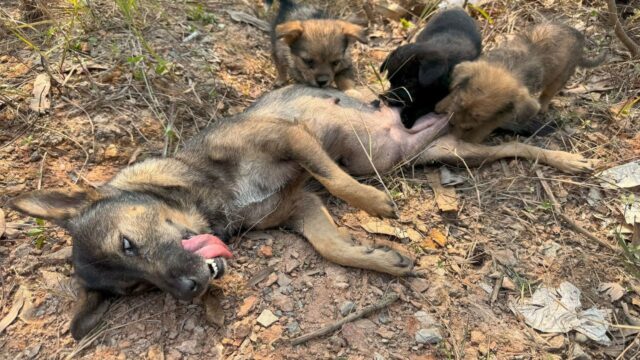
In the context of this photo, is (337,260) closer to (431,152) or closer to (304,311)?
(304,311)

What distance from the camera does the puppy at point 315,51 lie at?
566 cm

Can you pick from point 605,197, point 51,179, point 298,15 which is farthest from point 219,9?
point 605,197

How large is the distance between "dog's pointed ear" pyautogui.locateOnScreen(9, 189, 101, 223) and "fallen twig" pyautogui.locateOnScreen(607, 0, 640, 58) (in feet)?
16.7

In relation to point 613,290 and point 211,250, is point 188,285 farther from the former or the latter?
point 613,290

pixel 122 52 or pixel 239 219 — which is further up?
pixel 122 52

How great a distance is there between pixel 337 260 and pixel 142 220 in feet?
4.77

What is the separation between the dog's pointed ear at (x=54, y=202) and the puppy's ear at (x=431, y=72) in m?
A: 3.07

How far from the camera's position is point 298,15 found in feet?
21.0

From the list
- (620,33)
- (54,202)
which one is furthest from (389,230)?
(620,33)

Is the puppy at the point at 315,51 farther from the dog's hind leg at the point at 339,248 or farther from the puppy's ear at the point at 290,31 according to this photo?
the dog's hind leg at the point at 339,248

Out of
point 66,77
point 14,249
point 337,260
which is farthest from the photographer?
point 66,77

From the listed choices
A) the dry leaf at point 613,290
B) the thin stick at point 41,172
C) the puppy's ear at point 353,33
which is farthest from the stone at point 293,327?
the puppy's ear at point 353,33

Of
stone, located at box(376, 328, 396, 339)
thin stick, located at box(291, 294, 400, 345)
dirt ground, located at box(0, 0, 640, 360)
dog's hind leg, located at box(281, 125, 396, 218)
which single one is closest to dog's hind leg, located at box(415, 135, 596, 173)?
dirt ground, located at box(0, 0, 640, 360)

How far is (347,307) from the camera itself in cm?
338
